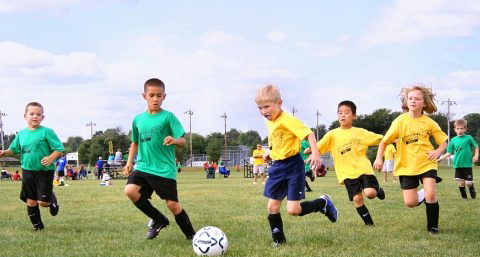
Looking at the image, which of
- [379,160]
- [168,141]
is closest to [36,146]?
[168,141]

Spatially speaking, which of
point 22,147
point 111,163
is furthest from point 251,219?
point 111,163

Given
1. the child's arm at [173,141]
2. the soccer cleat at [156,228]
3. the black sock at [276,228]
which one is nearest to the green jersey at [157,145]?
the child's arm at [173,141]

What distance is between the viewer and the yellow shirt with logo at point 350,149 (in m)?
8.47

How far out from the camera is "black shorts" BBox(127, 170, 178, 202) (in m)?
6.70

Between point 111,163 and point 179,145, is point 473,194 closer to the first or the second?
point 179,145

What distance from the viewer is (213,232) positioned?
6.04 m

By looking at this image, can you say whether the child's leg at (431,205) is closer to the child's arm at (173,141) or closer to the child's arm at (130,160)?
the child's arm at (173,141)

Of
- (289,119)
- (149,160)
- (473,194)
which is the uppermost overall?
(289,119)

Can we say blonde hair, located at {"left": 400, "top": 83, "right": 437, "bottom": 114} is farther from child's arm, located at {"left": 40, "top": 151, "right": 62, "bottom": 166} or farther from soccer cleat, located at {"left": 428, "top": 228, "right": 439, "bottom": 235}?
child's arm, located at {"left": 40, "top": 151, "right": 62, "bottom": 166}

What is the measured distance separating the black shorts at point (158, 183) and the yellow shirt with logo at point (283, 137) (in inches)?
50.7

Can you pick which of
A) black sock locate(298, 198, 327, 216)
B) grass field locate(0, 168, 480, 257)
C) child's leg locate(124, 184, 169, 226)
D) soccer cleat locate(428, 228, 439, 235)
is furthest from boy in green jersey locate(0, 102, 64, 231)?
soccer cleat locate(428, 228, 439, 235)

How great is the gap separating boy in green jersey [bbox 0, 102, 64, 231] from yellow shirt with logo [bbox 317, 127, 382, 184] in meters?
4.20

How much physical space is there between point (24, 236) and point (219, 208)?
15.9 feet

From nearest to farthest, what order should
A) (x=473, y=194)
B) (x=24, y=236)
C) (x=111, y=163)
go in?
(x=24, y=236)
(x=473, y=194)
(x=111, y=163)
